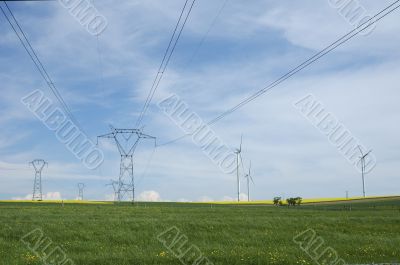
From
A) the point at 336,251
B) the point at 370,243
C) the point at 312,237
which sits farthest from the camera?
the point at 312,237

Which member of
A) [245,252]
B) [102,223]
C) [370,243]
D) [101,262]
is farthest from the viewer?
[102,223]

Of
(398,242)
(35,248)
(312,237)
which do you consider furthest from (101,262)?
(398,242)

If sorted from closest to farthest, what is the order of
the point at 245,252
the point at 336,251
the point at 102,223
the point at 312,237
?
the point at 245,252 < the point at 336,251 < the point at 312,237 < the point at 102,223

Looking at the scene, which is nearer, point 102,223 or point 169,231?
point 169,231

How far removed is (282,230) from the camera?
38.8 meters

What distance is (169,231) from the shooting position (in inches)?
1444

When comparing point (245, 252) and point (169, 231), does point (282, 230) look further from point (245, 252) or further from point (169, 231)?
point (245, 252)

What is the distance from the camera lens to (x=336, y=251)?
2798 cm

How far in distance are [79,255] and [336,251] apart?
1362 cm

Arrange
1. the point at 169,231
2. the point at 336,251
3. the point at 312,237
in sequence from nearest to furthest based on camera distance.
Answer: the point at 336,251 < the point at 312,237 < the point at 169,231

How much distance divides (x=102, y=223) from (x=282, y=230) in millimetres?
14115

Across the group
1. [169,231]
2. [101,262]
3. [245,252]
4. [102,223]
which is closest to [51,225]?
[102,223]

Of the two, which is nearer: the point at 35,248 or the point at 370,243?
the point at 35,248

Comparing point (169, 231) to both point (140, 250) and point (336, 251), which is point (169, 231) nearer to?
point (140, 250)
